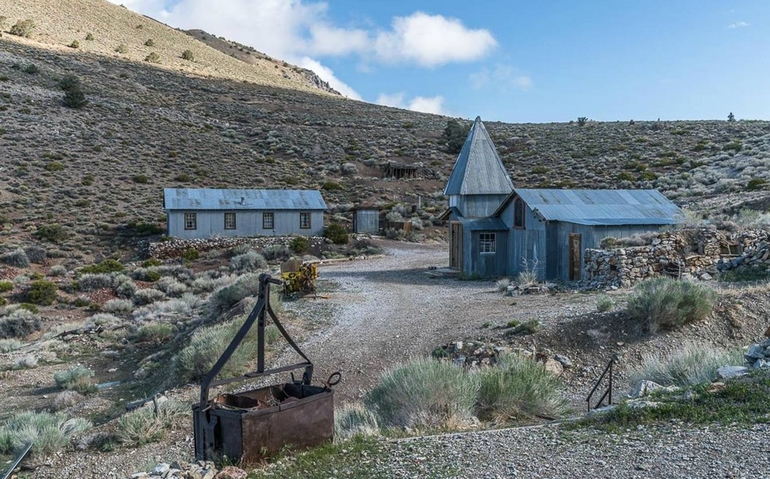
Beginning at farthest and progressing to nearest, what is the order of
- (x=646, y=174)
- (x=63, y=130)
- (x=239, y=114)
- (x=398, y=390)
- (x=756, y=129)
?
(x=239, y=114) < (x=756, y=129) < (x=63, y=130) < (x=646, y=174) < (x=398, y=390)

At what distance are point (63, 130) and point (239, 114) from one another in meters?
19.4

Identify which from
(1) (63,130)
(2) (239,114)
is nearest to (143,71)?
(2) (239,114)

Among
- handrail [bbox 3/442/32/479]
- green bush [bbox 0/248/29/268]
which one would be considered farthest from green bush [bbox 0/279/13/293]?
handrail [bbox 3/442/32/479]

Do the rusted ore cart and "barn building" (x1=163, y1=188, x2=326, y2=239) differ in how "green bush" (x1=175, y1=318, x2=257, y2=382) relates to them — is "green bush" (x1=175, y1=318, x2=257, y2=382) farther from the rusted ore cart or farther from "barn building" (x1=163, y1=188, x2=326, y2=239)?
"barn building" (x1=163, y1=188, x2=326, y2=239)

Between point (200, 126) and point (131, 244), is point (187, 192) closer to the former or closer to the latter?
point (131, 244)

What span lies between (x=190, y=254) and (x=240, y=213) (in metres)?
4.40

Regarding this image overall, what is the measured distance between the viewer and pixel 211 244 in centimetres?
3588

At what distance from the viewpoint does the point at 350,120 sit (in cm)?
7375

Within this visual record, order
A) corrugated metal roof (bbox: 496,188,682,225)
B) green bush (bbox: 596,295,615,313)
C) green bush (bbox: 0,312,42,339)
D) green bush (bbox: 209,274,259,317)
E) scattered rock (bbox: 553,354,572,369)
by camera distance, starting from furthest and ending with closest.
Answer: corrugated metal roof (bbox: 496,188,682,225) → green bush (bbox: 0,312,42,339) → green bush (bbox: 209,274,259,317) → green bush (bbox: 596,295,615,313) → scattered rock (bbox: 553,354,572,369)

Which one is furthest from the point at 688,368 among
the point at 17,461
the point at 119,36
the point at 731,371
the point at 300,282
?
the point at 119,36

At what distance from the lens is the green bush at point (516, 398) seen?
8383 millimetres

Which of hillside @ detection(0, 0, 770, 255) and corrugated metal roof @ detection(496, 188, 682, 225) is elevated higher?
hillside @ detection(0, 0, 770, 255)

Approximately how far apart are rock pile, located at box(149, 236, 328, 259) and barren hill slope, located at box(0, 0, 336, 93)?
50024mm

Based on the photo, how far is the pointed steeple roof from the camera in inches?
1014
